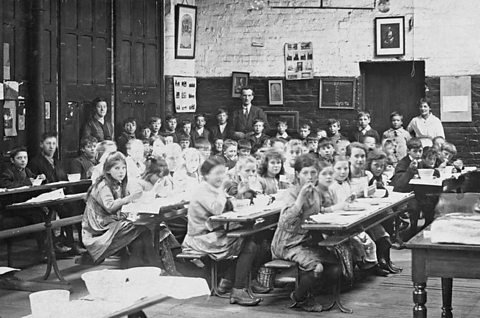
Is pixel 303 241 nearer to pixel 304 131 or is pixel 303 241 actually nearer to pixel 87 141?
pixel 87 141

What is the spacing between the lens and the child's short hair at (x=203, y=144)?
37.4 feet

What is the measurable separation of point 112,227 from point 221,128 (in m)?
5.53

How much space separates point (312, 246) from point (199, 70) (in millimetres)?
7690

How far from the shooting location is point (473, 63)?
12773mm

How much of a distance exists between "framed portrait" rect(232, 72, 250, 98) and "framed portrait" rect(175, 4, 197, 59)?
2.59 feet

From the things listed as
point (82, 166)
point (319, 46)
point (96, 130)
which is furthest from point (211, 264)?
point (319, 46)

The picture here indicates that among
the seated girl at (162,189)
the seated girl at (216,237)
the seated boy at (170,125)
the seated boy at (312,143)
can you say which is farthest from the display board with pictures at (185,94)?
the seated girl at (216,237)

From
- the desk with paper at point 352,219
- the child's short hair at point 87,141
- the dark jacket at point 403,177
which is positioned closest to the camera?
the desk with paper at point 352,219

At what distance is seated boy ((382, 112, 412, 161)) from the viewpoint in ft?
39.6

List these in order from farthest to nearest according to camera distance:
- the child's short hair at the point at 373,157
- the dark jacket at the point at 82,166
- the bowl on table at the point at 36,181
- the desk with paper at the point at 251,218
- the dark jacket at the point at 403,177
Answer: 1. the dark jacket at the point at 82,166
2. the dark jacket at the point at 403,177
3. the child's short hair at the point at 373,157
4. the bowl on table at the point at 36,181
5. the desk with paper at the point at 251,218

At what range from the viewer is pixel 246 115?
42.9 ft

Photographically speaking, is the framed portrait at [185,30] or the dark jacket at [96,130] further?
the framed portrait at [185,30]

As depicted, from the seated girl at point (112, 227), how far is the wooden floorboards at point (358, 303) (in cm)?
45

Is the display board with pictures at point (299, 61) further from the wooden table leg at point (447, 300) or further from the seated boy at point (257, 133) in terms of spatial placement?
the wooden table leg at point (447, 300)
